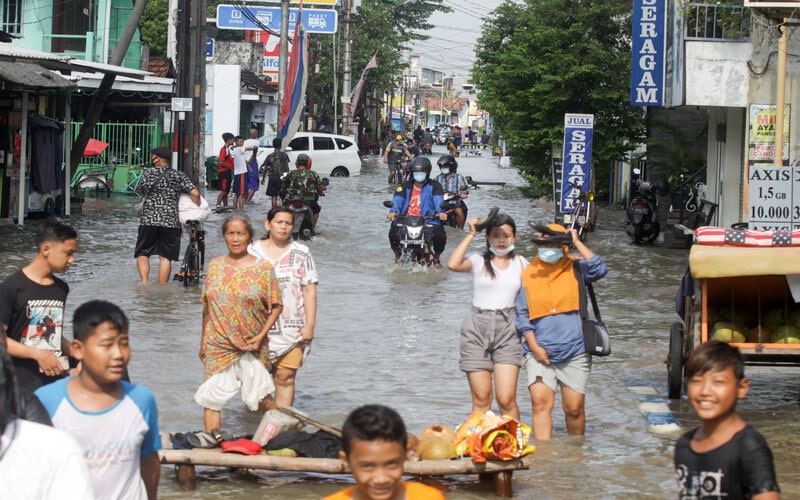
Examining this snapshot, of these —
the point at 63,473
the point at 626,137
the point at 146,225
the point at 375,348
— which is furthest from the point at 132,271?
the point at 63,473

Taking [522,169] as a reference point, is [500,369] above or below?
below

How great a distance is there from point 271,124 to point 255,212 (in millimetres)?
27796

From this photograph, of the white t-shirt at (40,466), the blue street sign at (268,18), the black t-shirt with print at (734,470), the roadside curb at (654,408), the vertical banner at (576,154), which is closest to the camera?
the white t-shirt at (40,466)

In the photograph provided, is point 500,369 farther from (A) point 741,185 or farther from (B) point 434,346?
(A) point 741,185

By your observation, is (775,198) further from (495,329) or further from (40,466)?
(40,466)

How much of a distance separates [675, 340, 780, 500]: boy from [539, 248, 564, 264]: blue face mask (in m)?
3.71

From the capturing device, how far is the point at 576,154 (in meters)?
23.0

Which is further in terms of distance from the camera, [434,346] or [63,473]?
[434,346]

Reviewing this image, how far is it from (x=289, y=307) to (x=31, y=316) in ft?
8.56

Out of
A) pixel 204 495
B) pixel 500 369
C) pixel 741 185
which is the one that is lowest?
pixel 204 495

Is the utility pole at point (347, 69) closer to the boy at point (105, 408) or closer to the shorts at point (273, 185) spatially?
the shorts at point (273, 185)

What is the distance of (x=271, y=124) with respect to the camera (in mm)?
54875

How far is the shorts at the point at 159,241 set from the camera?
14.6 m

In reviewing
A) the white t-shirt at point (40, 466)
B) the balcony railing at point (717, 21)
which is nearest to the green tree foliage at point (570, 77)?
the balcony railing at point (717, 21)
